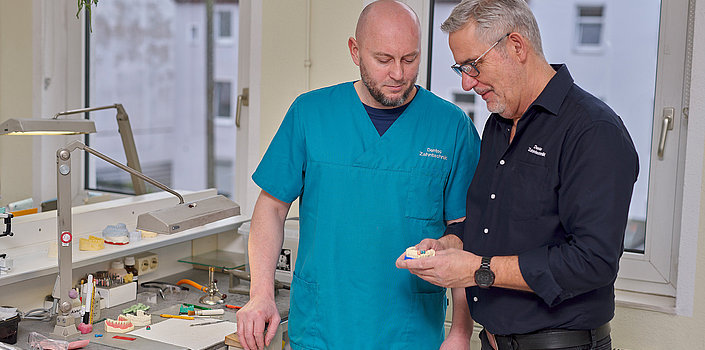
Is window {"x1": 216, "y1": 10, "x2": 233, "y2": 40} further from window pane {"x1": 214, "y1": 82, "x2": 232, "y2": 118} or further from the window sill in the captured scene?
the window sill

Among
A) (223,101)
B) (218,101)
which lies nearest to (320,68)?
(218,101)

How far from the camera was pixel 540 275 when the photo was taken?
1.45 meters

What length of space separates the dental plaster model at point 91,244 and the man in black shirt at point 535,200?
1.34m

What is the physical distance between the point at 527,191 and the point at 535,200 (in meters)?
0.03

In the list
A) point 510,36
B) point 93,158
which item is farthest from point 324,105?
point 93,158

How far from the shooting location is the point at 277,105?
10.0 feet

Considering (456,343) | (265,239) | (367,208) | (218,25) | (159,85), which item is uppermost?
(218,25)

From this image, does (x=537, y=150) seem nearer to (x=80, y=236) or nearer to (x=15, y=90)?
(x=80, y=236)

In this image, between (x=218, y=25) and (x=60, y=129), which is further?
(x=218, y=25)

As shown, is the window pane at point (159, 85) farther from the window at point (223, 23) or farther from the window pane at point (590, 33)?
the window pane at point (590, 33)

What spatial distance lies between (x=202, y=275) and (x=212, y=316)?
0.63 m

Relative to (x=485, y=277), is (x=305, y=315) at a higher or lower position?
lower

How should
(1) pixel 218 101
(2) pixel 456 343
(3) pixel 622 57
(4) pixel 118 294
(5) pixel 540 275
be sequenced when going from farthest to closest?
(1) pixel 218 101 < (3) pixel 622 57 < (4) pixel 118 294 < (2) pixel 456 343 < (5) pixel 540 275

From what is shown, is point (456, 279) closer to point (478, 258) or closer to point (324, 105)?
point (478, 258)
